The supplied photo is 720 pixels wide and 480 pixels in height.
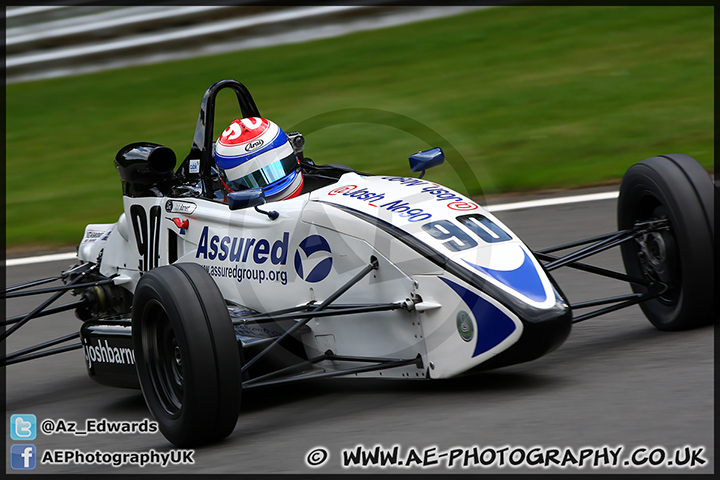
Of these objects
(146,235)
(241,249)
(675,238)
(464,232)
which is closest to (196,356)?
(241,249)

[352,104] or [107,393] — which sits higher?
[352,104]

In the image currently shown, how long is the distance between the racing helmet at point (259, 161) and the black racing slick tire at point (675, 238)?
200 cm

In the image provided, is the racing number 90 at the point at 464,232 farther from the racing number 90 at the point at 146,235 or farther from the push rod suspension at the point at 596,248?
the racing number 90 at the point at 146,235

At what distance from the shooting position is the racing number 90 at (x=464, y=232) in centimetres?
473

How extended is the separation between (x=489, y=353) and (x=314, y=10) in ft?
A: 38.4

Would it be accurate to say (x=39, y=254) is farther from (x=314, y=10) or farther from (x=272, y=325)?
(x=314, y=10)

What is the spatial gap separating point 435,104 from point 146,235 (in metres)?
7.42

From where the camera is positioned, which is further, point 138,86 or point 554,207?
point 138,86

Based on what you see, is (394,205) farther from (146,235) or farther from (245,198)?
(146,235)

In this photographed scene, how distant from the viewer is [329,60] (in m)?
15.0

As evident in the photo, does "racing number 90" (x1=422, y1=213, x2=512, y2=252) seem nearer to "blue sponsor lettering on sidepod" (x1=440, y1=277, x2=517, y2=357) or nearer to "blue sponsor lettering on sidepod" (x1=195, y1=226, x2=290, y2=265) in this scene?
"blue sponsor lettering on sidepod" (x1=440, y1=277, x2=517, y2=357)

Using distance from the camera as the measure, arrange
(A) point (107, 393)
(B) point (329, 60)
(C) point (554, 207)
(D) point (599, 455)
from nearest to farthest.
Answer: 1. (D) point (599, 455)
2. (A) point (107, 393)
3. (C) point (554, 207)
4. (B) point (329, 60)

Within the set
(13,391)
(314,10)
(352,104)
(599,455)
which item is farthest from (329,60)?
(599,455)

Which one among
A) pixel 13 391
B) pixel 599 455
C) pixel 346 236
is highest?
pixel 346 236
